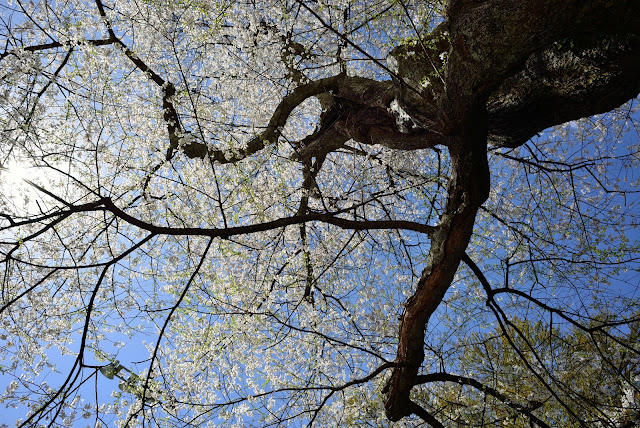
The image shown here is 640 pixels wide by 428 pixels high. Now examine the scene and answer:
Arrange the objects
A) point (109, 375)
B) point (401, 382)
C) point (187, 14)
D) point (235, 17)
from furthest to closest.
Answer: point (235, 17) → point (187, 14) → point (401, 382) → point (109, 375)

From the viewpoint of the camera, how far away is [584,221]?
4.82 metres

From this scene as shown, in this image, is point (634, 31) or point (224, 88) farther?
point (224, 88)

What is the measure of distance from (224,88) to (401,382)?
4.49 meters

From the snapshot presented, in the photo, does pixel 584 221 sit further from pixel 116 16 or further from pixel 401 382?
pixel 116 16

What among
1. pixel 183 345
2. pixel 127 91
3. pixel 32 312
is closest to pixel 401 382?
pixel 183 345

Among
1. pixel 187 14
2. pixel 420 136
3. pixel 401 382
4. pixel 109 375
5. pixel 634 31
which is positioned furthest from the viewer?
pixel 420 136

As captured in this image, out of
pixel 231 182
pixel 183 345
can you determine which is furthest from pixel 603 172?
pixel 183 345

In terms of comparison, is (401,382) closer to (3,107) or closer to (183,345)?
(183,345)

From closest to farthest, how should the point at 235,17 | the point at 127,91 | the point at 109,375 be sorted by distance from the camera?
1. the point at 109,375
2. the point at 127,91
3. the point at 235,17

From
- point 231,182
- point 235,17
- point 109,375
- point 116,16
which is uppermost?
point 235,17

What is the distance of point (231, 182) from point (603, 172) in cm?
475

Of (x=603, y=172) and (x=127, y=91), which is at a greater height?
(x=603, y=172)

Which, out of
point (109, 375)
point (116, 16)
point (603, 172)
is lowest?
point (109, 375)

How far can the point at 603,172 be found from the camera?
5.37 meters
